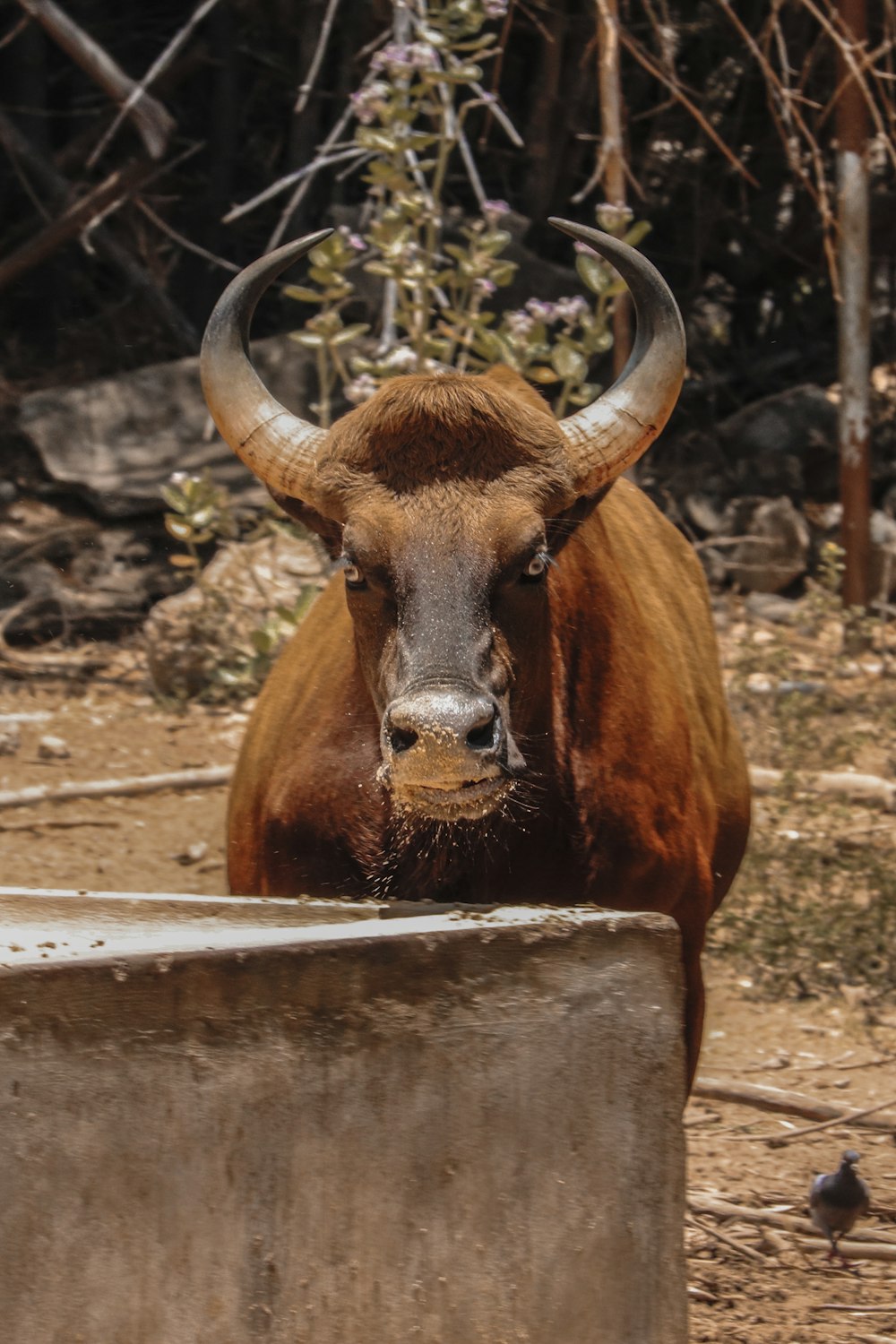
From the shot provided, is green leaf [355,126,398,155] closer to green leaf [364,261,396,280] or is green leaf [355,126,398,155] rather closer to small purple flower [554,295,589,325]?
green leaf [364,261,396,280]

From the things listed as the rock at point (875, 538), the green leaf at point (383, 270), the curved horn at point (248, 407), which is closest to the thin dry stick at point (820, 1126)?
the curved horn at point (248, 407)

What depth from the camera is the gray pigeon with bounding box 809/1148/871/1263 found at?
3.75 meters

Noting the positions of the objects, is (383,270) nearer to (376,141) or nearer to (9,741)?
(376,141)

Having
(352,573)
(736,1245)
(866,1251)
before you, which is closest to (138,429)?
(352,573)

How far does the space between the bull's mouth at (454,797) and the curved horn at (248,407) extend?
3.01 feet

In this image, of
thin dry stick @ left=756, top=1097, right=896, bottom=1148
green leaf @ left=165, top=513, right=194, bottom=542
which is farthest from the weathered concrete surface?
green leaf @ left=165, top=513, right=194, bottom=542

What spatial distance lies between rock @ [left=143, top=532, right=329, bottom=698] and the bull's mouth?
5.20 m

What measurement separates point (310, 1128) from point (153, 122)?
766cm

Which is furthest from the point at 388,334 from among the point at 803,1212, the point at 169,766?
the point at 803,1212

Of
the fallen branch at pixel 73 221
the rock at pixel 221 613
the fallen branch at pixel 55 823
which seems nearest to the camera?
the fallen branch at pixel 55 823

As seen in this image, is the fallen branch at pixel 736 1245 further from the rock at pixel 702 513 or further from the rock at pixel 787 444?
the rock at pixel 787 444

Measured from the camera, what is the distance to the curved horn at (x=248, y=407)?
12.3 ft

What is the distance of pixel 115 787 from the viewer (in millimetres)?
7168

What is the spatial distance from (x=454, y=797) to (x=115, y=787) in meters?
4.30
